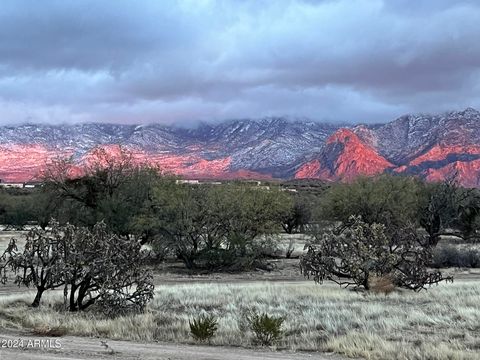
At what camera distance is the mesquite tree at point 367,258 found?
23.4m

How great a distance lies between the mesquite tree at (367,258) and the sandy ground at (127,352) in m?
11.5

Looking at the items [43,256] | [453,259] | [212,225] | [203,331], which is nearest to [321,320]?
[203,331]

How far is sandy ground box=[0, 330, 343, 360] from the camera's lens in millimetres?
10891

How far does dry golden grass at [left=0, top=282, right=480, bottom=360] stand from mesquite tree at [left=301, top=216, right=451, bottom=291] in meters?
1.37

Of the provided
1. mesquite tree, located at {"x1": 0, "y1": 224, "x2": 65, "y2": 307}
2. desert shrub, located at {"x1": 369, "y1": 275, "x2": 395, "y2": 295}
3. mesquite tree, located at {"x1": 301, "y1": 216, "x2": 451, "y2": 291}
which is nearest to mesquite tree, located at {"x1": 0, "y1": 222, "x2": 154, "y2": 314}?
mesquite tree, located at {"x1": 0, "y1": 224, "x2": 65, "y2": 307}

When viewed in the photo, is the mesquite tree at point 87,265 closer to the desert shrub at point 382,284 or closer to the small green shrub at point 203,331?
the small green shrub at point 203,331

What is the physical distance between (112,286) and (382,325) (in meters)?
7.74

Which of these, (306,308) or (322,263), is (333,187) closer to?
(322,263)

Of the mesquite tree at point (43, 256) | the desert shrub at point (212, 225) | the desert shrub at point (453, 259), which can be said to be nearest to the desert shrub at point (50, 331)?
the mesquite tree at point (43, 256)

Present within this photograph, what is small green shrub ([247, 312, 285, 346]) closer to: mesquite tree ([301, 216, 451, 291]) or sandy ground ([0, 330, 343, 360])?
sandy ground ([0, 330, 343, 360])

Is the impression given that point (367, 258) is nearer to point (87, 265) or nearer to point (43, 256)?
point (87, 265)

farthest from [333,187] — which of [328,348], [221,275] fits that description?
[328,348]

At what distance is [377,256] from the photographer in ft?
78.3

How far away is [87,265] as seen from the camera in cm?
1788
